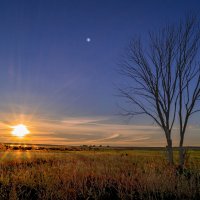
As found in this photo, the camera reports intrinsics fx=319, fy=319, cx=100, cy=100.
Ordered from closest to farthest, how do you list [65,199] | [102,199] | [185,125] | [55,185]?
[65,199] → [102,199] → [55,185] → [185,125]

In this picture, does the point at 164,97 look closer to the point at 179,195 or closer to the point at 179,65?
the point at 179,65

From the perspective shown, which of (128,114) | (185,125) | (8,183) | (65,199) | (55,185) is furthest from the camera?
(128,114)

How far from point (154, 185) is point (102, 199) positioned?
1.40 meters

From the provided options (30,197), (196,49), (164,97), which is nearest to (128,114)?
(164,97)

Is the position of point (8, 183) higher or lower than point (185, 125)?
lower

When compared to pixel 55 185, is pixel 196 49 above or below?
above

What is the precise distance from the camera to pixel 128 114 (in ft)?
47.9

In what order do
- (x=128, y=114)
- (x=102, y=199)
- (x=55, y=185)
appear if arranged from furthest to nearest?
(x=128, y=114)
(x=55, y=185)
(x=102, y=199)

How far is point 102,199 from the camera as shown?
7.58 m

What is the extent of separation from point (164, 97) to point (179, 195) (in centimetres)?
683

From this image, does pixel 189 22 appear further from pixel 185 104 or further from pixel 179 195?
pixel 179 195

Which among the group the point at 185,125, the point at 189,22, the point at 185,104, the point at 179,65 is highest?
the point at 189,22

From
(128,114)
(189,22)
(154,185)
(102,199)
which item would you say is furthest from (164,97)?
(102,199)

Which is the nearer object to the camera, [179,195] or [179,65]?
[179,195]
